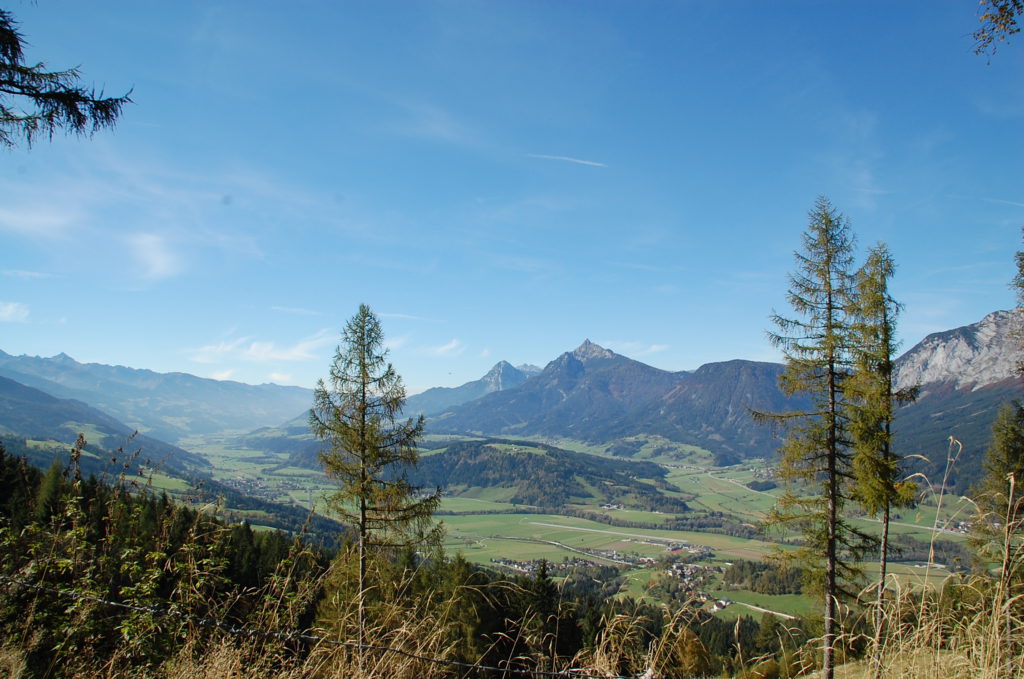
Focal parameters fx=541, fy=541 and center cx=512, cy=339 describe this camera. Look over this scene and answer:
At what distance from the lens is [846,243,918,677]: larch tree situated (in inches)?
516

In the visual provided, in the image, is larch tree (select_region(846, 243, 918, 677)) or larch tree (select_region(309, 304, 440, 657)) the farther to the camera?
larch tree (select_region(309, 304, 440, 657))

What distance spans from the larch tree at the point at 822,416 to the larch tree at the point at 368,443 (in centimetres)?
1025

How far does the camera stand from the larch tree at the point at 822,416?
1341cm

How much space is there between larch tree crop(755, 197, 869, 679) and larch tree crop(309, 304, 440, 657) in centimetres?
1025

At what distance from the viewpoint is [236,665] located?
12.3 feet

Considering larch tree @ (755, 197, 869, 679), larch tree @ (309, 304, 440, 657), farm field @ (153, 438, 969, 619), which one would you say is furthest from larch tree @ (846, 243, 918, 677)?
farm field @ (153, 438, 969, 619)

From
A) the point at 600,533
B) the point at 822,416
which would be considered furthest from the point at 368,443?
the point at 600,533

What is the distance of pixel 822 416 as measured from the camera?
1354 cm

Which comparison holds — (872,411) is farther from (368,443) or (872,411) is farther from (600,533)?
(600,533)

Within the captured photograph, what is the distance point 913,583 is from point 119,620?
6070 millimetres

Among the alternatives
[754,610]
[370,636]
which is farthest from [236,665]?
[754,610]

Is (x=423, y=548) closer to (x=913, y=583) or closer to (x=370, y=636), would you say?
(x=370, y=636)

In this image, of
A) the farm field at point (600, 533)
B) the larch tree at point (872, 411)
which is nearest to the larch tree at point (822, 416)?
the larch tree at point (872, 411)

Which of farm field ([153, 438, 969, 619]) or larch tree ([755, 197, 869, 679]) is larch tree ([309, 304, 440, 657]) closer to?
larch tree ([755, 197, 869, 679])
